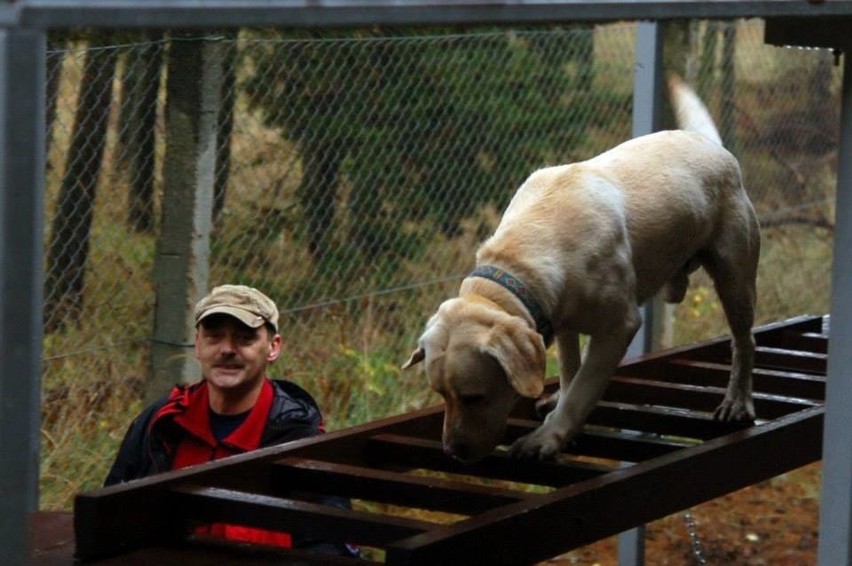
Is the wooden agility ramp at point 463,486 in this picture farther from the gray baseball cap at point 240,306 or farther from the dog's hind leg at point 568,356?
the gray baseball cap at point 240,306

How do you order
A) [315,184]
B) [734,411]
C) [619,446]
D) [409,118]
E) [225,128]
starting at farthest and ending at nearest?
1. [409,118]
2. [315,184]
3. [225,128]
4. [734,411]
5. [619,446]

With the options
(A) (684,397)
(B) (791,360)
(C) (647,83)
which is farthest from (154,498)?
(C) (647,83)

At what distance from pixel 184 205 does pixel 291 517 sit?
292 centimetres

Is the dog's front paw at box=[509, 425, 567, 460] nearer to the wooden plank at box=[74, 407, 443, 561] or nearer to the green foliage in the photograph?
the wooden plank at box=[74, 407, 443, 561]

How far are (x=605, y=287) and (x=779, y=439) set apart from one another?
871 millimetres

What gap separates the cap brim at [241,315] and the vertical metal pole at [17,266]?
2.51m

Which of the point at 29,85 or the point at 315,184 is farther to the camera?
the point at 315,184

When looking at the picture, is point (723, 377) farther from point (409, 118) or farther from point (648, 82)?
point (409, 118)

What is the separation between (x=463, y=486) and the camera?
401cm

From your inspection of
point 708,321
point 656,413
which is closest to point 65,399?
point 656,413

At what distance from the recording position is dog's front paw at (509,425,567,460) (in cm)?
447

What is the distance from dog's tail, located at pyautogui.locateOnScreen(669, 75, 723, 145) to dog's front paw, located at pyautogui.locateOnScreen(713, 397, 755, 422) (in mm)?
1055

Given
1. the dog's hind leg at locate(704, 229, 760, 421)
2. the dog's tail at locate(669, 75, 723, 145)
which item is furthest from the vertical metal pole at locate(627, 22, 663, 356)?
the dog's hind leg at locate(704, 229, 760, 421)

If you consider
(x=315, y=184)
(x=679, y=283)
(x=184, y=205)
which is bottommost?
(x=679, y=283)
